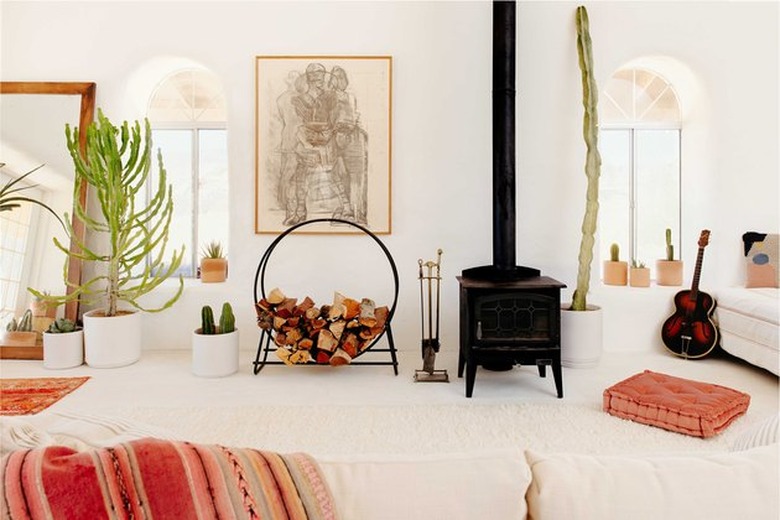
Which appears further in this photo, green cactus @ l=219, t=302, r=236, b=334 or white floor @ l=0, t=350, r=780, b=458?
green cactus @ l=219, t=302, r=236, b=334

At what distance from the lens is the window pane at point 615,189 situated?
436cm

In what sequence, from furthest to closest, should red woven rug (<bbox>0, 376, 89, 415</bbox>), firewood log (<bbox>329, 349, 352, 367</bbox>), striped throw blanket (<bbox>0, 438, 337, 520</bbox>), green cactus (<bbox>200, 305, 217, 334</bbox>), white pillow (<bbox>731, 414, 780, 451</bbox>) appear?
green cactus (<bbox>200, 305, 217, 334</bbox>)
firewood log (<bbox>329, 349, 352, 367</bbox>)
red woven rug (<bbox>0, 376, 89, 415</bbox>)
white pillow (<bbox>731, 414, 780, 451</bbox>)
striped throw blanket (<bbox>0, 438, 337, 520</bbox>)

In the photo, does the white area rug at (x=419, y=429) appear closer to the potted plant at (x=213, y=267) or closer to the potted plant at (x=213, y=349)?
the potted plant at (x=213, y=349)

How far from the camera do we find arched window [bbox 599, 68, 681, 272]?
4.30 metres

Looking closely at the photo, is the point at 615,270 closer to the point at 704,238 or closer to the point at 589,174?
the point at 704,238

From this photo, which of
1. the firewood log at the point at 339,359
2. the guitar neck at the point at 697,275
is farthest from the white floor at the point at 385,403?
the guitar neck at the point at 697,275

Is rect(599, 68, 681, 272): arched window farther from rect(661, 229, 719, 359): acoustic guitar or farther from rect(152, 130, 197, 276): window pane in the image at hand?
rect(152, 130, 197, 276): window pane

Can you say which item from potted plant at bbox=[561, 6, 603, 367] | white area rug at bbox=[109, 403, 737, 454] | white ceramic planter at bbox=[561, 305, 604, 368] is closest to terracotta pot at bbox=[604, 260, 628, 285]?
potted plant at bbox=[561, 6, 603, 367]

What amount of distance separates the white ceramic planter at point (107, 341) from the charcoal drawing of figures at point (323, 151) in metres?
1.30

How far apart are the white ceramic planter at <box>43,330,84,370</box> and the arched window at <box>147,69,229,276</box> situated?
1.13 m

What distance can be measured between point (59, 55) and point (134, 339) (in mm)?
2157

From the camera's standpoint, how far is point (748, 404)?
2691mm

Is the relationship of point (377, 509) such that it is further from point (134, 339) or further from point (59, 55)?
point (59, 55)

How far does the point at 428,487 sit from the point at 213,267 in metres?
3.65
